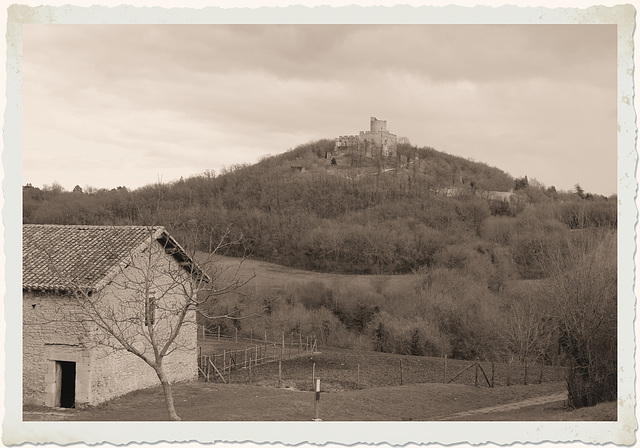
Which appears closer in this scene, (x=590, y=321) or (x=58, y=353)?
(x=590, y=321)

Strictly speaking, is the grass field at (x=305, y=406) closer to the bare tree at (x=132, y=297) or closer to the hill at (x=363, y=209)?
the bare tree at (x=132, y=297)

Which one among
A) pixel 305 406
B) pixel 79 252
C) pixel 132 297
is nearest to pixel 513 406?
pixel 305 406

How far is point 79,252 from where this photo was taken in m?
19.7

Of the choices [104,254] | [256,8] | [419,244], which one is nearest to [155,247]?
[104,254]

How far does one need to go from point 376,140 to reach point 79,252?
90314 mm

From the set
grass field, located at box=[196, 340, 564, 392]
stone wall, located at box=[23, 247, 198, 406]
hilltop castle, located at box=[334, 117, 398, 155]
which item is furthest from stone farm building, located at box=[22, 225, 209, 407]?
hilltop castle, located at box=[334, 117, 398, 155]

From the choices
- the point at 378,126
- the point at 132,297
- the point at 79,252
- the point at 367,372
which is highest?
the point at 378,126

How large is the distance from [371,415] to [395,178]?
9404 cm

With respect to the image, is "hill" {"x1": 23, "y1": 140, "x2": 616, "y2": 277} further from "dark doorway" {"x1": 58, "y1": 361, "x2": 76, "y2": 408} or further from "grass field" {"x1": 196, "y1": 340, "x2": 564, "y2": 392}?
"dark doorway" {"x1": 58, "y1": 361, "x2": 76, "y2": 408}

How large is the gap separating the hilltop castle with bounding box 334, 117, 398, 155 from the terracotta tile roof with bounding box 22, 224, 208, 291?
86176 mm

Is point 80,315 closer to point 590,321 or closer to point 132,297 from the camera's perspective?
point 132,297

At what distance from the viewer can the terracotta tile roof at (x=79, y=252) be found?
1790 centimetres

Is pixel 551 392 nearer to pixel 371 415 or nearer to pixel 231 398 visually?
pixel 371 415

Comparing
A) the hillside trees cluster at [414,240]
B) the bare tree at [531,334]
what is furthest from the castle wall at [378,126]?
the bare tree at [531,334]
